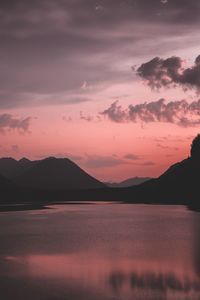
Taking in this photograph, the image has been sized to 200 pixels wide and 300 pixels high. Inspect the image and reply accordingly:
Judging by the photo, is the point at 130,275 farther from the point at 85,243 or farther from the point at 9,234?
the point at 9,234

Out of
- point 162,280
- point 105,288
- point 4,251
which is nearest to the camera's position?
point 105,288

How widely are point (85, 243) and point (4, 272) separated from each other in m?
20.7

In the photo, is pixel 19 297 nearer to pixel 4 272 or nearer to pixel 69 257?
pixel 4 272

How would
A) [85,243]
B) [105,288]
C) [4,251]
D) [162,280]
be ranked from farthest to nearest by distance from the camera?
[85,243] → [4,251] → [162,280] → [105,288]

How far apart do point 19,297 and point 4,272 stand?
8.63m

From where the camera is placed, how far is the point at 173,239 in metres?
57.9

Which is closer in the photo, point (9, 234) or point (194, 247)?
point (194, 247)

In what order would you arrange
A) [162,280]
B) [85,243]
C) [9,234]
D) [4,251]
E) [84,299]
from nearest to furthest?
[84,299] < [162,280] < [4,251] < [85,243] < [9,234]

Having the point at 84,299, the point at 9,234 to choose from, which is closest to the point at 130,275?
the point at 84,299

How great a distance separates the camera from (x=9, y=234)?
64.7m

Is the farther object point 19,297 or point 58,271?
point 58,271

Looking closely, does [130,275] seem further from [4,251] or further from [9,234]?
[9,234]

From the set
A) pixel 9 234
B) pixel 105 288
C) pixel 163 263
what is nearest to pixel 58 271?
pixel 105 288

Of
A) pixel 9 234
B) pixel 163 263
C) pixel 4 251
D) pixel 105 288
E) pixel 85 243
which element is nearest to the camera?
pixel 105 288
